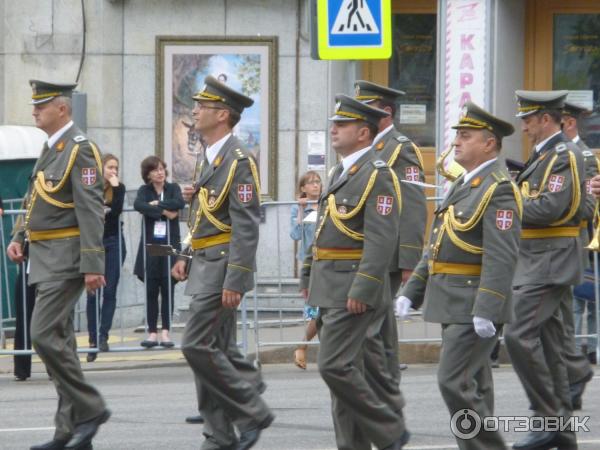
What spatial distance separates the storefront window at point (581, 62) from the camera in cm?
1652

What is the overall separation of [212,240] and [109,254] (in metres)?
4.64

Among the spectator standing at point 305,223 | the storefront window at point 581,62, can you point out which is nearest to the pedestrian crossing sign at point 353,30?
the spectator standing at point 305,223

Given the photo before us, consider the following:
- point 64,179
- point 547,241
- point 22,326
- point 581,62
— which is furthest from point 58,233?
point 581,62

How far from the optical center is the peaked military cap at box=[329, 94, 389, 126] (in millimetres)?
8430

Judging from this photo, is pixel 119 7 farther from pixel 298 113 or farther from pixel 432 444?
pixel 432 444

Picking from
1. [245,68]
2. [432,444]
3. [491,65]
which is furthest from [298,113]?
[432,444]

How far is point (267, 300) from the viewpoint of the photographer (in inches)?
555

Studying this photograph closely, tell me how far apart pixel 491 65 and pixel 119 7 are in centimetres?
391

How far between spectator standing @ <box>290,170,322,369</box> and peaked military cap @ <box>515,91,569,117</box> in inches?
148

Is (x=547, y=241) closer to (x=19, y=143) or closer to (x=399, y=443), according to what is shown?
(x=399, y=443)

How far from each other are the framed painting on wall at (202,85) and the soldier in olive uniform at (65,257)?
755 centimetres

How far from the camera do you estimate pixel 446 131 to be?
1599 centimetres

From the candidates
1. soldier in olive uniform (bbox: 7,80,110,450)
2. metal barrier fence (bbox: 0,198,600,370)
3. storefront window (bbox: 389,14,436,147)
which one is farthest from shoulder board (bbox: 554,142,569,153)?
storefront window (bbox: 389,14,436,147)

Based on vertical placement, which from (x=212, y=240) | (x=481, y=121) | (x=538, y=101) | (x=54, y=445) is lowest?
(x=54, y=445)
